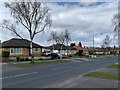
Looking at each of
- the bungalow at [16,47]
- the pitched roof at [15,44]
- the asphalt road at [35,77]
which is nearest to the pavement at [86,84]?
the asphalt road at [35,77]

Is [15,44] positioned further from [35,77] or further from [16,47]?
[35,77]

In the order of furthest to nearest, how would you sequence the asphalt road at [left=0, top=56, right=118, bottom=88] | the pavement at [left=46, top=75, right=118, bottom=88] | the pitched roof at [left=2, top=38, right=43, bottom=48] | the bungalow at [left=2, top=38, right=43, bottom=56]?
the pitched roof at [left=2, top=38, right=43, bottom=48] < the bungalow at [left=2, top=38, right=43, bottom=56] < the asphalt road at [left=0, top=56, right=118, bottom=88] < the pavement at [left=46, top=75, right=118, bottom=88]

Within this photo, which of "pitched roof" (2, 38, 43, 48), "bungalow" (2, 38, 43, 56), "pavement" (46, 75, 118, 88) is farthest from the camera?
"pitched roof" (2, 38, 43, 48)

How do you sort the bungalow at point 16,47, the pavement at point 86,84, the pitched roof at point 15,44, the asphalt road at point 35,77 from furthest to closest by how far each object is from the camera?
the pitched roof at point 15,44, the bungalow at point 16,47, the asphalt road at point 35,77, the pavement at point 86,84

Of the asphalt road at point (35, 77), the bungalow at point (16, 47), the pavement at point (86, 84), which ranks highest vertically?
the bungalow at point (16, 47)

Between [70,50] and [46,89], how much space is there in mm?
102313

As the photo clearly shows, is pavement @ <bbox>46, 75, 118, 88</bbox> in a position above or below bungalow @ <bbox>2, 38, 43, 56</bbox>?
below

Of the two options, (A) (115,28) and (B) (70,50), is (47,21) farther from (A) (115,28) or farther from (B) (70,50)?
(B) (70,50)

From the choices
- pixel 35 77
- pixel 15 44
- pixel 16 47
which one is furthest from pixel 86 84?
pixel 15 44

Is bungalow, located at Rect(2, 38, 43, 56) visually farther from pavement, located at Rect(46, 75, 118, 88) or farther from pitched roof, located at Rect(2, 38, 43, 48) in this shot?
pavement, located at Rect(46, 75, 118, 88)

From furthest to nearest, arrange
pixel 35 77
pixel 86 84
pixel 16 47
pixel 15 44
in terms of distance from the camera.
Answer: pixel 15 44 < pixel 16 47 < pixel 35 77 < pixel 86 84

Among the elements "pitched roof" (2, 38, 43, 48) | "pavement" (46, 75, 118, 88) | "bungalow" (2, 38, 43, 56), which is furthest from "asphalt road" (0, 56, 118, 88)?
"pitched roof" (2, 38, 43, 48)

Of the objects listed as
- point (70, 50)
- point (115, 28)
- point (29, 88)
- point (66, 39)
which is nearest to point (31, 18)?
point (115, 28)

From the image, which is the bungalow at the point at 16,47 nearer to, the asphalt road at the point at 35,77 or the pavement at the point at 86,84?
the asphalt road at the point at 35,77
